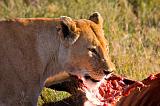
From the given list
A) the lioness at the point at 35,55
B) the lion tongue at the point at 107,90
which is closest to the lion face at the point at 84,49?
the lioness at the point at 35,55

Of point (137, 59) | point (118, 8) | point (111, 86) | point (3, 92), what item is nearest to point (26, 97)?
point (3, 92)

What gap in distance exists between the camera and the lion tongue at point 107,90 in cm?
459

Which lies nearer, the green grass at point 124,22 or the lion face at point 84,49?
the lion face at point 84,49

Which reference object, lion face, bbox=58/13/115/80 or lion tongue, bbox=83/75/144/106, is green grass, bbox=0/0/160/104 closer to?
lion tongue, bbox=83/75/144/106

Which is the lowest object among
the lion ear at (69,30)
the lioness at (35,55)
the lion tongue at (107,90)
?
the lion tongue at (107,90)

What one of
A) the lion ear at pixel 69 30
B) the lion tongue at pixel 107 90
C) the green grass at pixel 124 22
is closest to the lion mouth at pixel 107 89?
the lion tongue at pixel 107 90

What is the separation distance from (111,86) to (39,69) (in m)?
0.54

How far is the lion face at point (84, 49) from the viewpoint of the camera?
15.1ft

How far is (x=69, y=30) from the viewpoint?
4.61 m

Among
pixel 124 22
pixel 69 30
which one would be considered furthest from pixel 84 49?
pixel 124 22

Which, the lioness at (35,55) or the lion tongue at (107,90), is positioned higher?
the lioness at (35,55)

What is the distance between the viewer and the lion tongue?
181 inches

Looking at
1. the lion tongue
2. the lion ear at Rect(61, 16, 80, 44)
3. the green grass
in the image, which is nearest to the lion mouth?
the lion tongue

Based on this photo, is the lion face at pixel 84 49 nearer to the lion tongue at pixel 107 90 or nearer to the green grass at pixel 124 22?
the lion tongue at pixel 107 90
